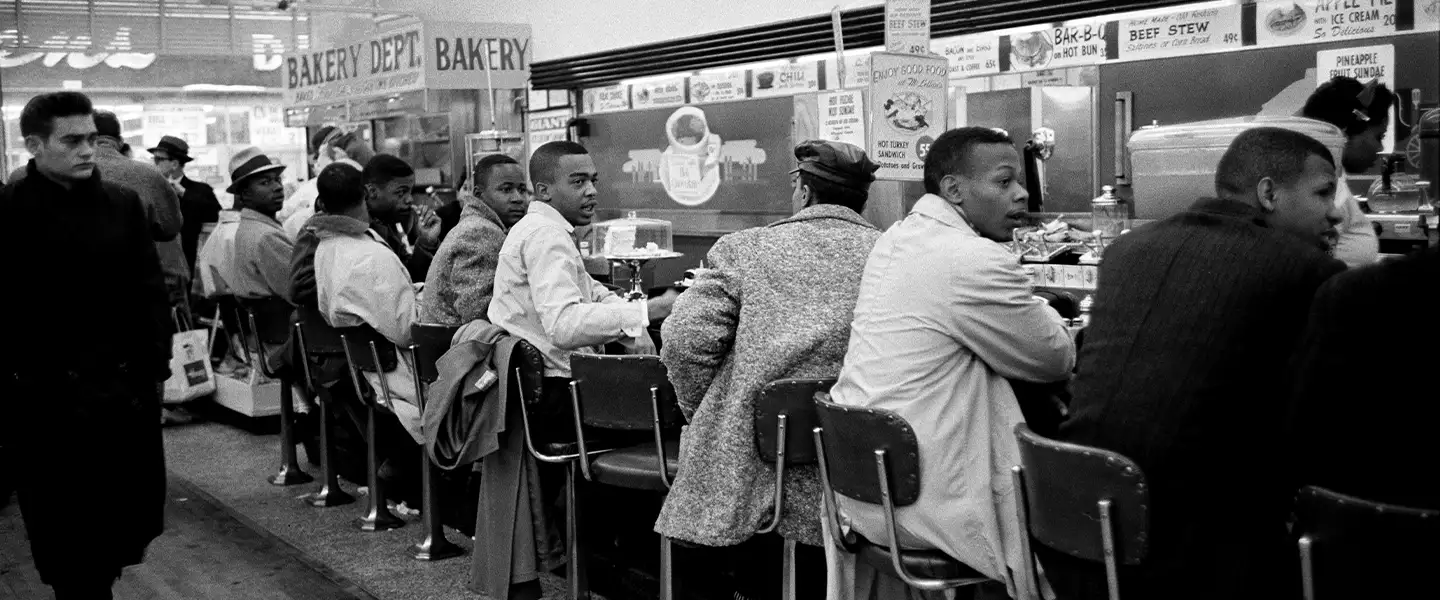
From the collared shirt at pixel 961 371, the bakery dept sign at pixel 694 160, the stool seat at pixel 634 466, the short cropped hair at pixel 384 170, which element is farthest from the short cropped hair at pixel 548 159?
the bakery dept sign at pixel 694 160

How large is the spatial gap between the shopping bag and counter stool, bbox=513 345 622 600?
4.72m

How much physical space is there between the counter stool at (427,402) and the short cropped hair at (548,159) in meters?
0.60

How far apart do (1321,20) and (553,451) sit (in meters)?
4.59

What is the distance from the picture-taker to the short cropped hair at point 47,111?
3.87 meters

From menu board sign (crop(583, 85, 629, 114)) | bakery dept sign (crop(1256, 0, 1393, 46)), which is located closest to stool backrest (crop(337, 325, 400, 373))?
bakery dept sign (crop(1256, 0, 1393, 46))

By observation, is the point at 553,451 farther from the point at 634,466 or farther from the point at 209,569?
the point at 209,569

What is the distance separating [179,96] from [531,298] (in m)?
12.6

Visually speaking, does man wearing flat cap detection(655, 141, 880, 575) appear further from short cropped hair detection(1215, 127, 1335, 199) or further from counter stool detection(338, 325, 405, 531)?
counter stool detection(338, 325, 405, 531)

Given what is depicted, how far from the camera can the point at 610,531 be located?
15.4 feet

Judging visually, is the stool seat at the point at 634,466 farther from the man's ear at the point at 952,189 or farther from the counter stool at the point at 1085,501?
the counter stool at the point at 1085,501

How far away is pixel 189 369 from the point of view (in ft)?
26.7

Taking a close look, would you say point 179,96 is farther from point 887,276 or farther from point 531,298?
point 887,276

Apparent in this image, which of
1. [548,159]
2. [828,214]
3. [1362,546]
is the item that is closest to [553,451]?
[548,159]

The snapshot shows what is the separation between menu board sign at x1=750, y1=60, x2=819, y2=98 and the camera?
30.5 feet
